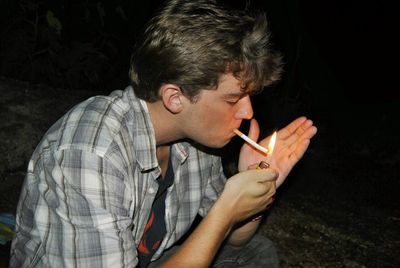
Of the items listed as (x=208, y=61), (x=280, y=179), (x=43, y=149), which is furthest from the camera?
(x=280, y=179)

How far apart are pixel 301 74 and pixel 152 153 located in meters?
5.26

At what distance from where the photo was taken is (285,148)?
2.61 metres

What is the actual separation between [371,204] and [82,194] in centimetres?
355

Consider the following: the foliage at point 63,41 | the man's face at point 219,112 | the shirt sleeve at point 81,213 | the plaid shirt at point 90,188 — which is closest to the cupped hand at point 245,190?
the man's face at point 219,112

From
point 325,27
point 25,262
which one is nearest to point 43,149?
point 25,262

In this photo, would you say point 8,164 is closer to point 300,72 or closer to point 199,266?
point 199,266

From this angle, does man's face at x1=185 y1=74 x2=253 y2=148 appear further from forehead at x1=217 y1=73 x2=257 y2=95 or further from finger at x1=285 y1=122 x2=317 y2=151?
finger at x1=285 y1=122 x2=317 y2=151

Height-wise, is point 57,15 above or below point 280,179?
above

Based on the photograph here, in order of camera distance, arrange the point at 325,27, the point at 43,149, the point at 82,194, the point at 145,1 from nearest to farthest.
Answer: the point at 82,194 → the point at 43,149 → the point at 325,27 → the point at 145,1

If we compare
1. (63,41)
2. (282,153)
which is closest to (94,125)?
(282,153)

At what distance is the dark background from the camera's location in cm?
499

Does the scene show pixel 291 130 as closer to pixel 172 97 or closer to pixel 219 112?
pixel 219 112

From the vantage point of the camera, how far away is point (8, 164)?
14.0 feet

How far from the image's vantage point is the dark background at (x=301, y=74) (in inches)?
196
